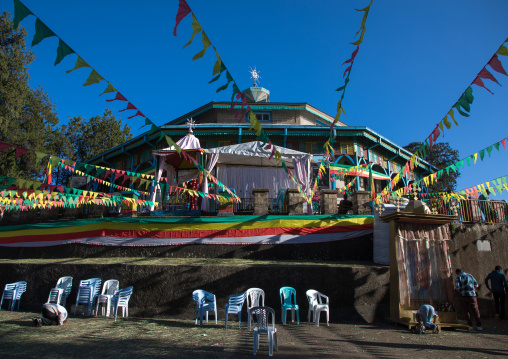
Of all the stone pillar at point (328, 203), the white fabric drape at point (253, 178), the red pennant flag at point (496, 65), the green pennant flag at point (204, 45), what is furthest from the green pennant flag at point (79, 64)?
the white fabric drape at point (253, 178)

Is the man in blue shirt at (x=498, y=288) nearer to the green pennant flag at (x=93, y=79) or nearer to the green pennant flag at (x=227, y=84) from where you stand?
the green pennant flag at (x=227, y=84)

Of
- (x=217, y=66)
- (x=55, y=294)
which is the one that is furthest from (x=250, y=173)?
(x=217, y=66)

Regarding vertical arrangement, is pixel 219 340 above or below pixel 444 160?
below

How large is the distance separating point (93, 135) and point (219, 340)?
95.0ft

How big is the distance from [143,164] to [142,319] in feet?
51.8

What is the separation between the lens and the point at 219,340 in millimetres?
6398

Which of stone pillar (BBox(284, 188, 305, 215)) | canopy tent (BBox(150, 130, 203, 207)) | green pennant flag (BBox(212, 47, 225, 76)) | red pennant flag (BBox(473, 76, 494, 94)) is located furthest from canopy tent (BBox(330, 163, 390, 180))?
green pennant flag (BBox(212, 47, 225, 76))

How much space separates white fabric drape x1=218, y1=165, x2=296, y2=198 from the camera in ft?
53.0

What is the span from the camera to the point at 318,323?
785cm

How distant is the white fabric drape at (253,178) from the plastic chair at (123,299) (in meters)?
8.22

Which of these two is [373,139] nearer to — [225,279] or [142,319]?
[225,279]

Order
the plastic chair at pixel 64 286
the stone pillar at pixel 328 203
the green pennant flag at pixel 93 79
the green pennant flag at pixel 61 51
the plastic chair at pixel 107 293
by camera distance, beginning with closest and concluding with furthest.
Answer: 1. the green pennant flag at pixel 61 51
2. the green pennant flag at pixel 93 79
3. the plastic chair at pixel 107 293
4. the plastic chair at pixel 64 286
5. the stone pillar at pixel 328 203

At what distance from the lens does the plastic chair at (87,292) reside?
8.59m

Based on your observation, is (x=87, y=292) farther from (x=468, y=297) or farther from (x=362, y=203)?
(x=468, y=297)
